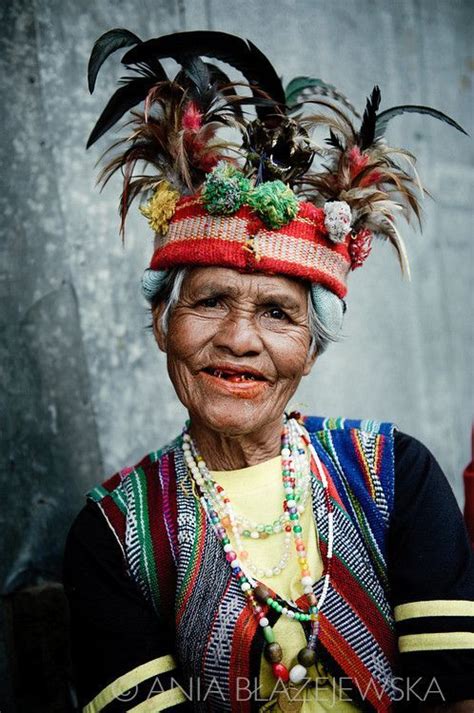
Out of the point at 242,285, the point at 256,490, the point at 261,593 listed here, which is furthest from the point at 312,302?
the point at 261,593

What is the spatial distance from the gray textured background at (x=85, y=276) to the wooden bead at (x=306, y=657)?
3.86 feet

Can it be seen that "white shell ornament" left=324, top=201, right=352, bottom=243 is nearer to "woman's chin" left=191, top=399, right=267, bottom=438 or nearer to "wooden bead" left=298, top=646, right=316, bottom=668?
"woman's chin" left=191, top=399, right=267, bottom=438

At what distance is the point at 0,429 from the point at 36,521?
363 mm

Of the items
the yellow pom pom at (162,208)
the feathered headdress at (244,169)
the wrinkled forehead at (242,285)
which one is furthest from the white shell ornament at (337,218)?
the yellow pom pom at (162,208)

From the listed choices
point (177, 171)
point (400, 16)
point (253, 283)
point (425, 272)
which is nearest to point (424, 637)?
point (253, 283)

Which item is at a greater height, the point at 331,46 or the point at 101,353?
the point at 331,46

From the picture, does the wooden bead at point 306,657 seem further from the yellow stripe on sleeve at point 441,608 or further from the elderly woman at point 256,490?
the yellow stripe on sleeve at point 441,608

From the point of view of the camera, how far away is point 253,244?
2125 mm

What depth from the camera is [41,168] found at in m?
2.87

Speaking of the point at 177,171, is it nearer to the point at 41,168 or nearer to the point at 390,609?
the point at 41,168

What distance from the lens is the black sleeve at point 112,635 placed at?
2.06 meters

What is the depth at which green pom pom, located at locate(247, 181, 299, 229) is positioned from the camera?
6.91ft

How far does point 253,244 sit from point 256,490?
703mm

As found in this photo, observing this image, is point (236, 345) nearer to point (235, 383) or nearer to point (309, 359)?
point (235, 383)
